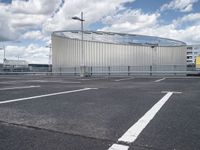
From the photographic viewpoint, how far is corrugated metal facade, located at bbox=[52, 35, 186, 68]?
1692 inches

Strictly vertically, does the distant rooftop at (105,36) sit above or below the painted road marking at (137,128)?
above

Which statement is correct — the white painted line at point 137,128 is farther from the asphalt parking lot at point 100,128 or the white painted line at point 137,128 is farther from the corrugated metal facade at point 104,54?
the corrugated metal facade at point 104,54

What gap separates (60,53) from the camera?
46219mm

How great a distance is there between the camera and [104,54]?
43.0 m

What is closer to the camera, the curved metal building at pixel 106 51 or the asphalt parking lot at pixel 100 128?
the asphalt parking lot at pixel 100 128

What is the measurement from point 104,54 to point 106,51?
0.67 metres

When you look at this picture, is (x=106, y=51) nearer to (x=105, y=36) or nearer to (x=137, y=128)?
(x=105, y=36)

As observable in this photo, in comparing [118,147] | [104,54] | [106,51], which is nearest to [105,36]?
[106,51]

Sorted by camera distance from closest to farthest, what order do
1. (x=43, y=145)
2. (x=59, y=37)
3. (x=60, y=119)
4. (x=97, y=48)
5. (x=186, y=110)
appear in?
(x=43, y=145) → (x=60, y=119) → (x=186, y=110) → (x=97, y=48) → (x=59, y=37)

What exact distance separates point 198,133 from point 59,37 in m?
44.2

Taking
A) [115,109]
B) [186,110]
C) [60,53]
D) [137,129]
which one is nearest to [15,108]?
[115,109]

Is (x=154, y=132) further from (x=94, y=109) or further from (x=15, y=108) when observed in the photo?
(x=15, y=108)

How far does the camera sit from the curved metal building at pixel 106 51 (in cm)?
4297

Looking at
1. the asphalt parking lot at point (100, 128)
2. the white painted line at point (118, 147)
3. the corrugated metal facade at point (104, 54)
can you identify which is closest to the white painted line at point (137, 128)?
the asphalt parking lot at point (100, 128)
